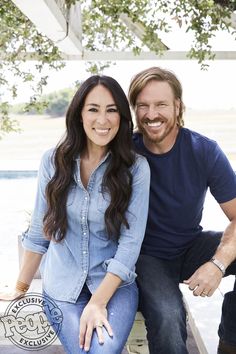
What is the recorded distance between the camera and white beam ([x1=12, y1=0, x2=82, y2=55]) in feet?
6.66

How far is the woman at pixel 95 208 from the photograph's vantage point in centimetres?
171

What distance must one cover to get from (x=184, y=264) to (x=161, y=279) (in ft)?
0.66

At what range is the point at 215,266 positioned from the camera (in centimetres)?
183

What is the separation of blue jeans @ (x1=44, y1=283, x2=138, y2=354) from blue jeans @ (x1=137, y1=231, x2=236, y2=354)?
62 millimetres

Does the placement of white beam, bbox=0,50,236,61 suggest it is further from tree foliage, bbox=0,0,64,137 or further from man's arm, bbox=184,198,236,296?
man's arm, bbox=184,198,236,296

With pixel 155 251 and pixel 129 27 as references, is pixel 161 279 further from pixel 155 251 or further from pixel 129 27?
pixel 129 27

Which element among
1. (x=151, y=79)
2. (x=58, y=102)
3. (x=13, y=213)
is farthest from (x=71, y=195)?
(x=58, y=102)

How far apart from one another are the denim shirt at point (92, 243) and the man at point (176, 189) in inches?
5.8

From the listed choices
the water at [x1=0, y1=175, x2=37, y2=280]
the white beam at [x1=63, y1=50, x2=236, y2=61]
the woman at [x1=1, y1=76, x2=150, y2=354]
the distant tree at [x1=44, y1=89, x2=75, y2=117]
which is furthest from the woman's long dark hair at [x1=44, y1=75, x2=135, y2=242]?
the distant tree at [x1=44, y1=89, x2=75, y2=117]

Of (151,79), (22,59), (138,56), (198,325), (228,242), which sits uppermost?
(138,56)

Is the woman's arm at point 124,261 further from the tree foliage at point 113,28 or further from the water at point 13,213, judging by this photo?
A: the water at point 13,213

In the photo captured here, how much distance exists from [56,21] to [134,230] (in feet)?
3.81

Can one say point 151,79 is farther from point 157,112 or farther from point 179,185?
point 179,185

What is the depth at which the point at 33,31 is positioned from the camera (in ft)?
11.1
